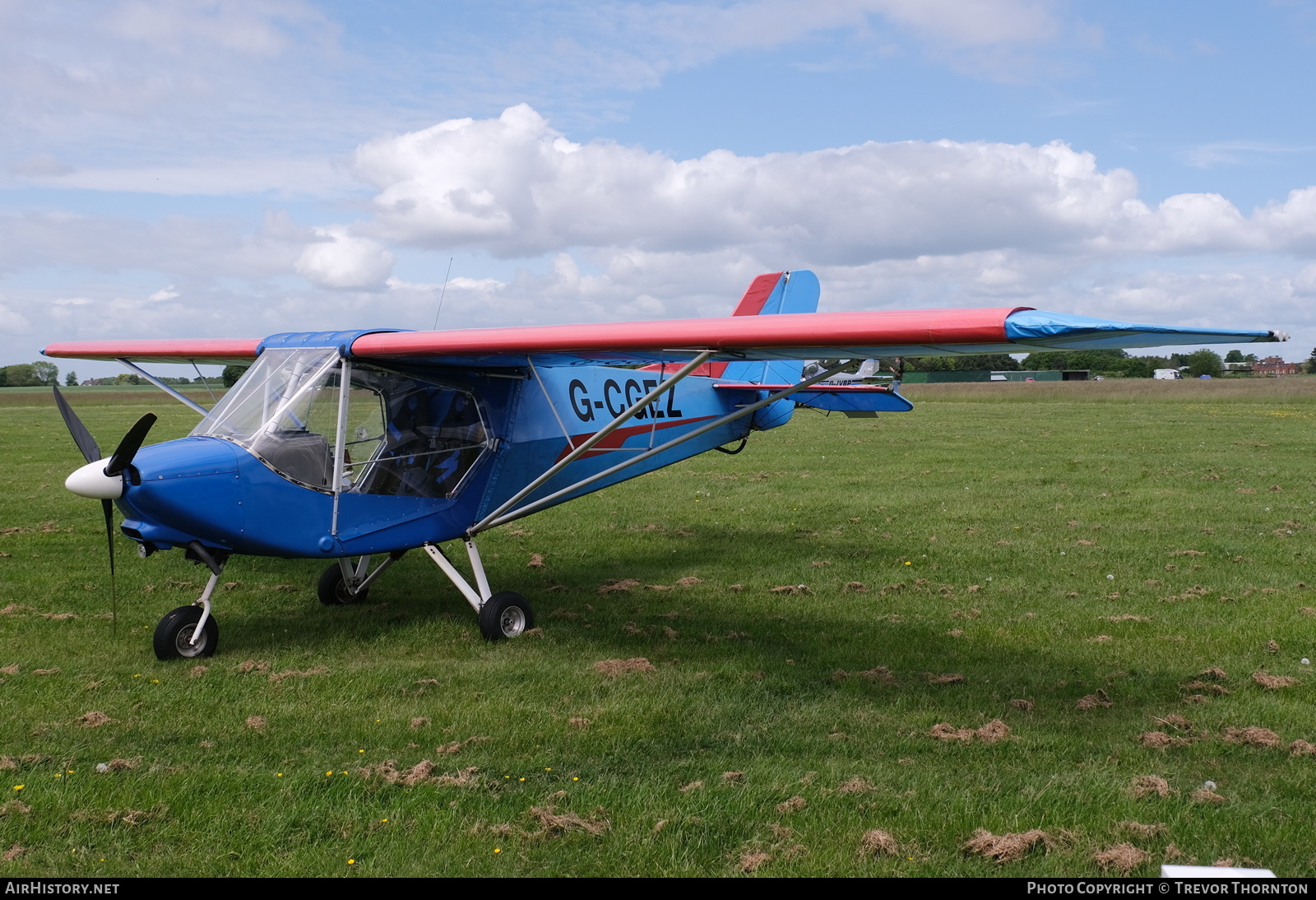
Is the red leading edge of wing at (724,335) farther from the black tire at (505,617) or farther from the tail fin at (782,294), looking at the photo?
the tail fin at (782,294)

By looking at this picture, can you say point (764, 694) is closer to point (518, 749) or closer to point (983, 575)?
point (518, 749)

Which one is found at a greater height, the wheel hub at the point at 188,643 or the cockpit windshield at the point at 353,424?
the cockpit windshield at the point at 353,424

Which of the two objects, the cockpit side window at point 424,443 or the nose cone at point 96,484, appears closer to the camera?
the nose cone at point 96,484

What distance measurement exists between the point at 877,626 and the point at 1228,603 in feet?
10.5

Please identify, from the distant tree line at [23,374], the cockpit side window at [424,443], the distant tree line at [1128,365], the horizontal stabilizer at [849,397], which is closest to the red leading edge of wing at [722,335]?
the cockpit side window at [424,443]

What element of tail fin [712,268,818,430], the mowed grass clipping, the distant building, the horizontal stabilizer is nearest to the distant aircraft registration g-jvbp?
the mowed grass clipping

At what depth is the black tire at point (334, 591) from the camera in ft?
30.0

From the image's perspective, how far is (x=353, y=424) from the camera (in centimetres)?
776

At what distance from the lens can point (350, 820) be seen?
15.1ft

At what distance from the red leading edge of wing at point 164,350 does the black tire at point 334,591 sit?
8.73 ft

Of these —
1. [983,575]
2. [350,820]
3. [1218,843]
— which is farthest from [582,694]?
[983,575]

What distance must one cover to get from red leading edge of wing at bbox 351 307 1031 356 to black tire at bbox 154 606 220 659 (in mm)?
2304

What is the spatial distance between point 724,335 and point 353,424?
315 cm

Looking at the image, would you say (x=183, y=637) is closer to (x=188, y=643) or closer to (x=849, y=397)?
(x=188, y=643)
